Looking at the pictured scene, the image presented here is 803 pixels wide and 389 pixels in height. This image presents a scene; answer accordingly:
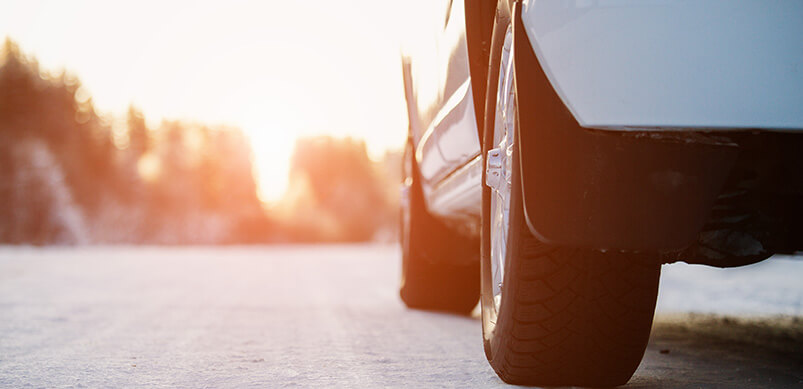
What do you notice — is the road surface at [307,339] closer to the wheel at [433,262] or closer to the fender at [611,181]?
the wheel at [433,262]

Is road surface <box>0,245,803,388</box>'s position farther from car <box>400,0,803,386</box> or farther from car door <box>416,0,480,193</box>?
car door <box>416,0,480,193</box>

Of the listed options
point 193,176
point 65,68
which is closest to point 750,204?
point 65,68

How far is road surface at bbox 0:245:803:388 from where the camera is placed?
9.46 feet

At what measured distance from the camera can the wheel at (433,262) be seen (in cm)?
526

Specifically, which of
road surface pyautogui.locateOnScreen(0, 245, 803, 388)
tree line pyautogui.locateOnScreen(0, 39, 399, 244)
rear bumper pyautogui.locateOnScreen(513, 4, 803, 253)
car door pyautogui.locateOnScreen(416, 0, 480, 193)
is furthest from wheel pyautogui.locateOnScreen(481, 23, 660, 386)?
tree line pyautogui.locateOnScreen(0, 39, 399, 244)

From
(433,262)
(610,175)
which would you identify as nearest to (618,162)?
(610,175)

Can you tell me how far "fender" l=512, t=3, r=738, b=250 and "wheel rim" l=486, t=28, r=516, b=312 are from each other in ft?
0.61

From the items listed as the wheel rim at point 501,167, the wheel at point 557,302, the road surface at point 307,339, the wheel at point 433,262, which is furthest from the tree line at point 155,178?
the wheel at point 557,302

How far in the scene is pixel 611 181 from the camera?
210 cm

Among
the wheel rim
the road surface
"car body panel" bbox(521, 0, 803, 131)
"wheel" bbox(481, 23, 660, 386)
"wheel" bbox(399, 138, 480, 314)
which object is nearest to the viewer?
"car body panel" bbox(521, 0, 803, 131)

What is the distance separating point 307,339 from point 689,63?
242cm

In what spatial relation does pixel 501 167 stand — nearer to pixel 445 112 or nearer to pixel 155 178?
pixel 445 112

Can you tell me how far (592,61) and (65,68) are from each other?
60435 mm

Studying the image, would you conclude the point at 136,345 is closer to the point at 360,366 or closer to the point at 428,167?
the point at 360,366
